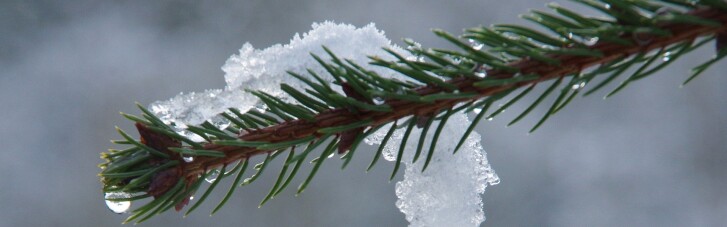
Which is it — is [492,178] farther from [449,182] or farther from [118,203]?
[118,203]

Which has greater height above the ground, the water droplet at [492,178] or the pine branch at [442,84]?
the pine branch at [442,84]

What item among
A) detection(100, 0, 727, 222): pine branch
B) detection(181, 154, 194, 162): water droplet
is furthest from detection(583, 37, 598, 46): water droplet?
detection(181, 154, 194, 162): water droplet

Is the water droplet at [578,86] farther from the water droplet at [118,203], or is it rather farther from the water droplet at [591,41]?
the water droplet at [118,203]

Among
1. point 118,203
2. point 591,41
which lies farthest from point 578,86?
point 118,203

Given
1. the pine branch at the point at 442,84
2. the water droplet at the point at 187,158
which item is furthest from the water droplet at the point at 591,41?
the water droplet at the point at 187,158

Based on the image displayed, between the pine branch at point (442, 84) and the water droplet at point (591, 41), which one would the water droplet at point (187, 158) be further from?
the water droplet at point (591, 41)

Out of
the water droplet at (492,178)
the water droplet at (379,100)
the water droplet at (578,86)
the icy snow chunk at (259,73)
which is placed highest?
the icy snow chunk at (259,73)

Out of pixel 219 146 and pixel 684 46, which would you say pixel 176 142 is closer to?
pixel 219 146
